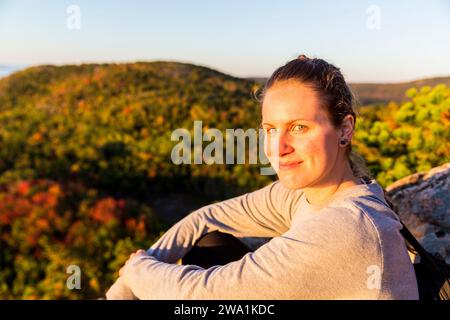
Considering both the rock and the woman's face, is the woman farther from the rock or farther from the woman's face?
the rock

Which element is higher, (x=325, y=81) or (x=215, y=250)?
(x=325, y=81)

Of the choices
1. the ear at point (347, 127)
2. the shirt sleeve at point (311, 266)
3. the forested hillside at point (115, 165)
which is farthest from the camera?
the forested hillside at point (115, 165)

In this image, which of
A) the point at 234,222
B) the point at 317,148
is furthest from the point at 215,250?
the point at 317,148

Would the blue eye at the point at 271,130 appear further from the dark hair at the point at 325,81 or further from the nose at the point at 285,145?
the dark hair at the point at 325,81

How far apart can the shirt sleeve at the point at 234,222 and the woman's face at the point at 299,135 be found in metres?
0.49

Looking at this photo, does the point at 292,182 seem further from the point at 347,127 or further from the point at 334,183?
the point at 347,127

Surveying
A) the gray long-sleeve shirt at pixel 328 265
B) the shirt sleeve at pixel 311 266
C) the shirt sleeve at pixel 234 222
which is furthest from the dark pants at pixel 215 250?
the shirt sleeve at pixel 311 266

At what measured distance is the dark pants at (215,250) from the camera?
6.94 feet

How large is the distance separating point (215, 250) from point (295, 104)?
0.83m

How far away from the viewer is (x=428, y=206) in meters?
2.54

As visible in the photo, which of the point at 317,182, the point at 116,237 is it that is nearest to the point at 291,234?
the point at 317,182
